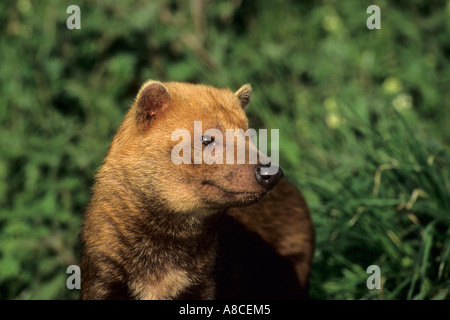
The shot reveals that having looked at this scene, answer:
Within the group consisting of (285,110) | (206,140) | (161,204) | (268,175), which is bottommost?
(161,204)

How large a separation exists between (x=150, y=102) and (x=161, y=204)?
0.50 m

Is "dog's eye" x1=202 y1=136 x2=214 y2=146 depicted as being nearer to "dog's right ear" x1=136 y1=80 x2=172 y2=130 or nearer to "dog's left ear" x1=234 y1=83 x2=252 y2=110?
"dog's right ear" x1=136 y1=80 x2=172 y2=130

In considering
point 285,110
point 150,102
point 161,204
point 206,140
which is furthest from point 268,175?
Answer: point 285,110

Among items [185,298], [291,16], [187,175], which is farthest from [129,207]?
[291,16]

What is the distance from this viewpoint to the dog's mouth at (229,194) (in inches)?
108

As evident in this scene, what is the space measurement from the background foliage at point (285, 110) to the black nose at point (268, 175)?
1.48 meters

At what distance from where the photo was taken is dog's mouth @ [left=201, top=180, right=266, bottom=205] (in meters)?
2.73

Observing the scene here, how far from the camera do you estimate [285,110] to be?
5.96m

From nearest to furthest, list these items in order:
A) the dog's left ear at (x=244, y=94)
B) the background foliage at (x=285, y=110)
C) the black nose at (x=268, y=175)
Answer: the black nose at (x=268, y=175), the dog's left ear at (x=244, y=94), the background foliage at (x=285, y=110)

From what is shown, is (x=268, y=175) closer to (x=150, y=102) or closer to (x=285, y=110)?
(x=150, y=102)

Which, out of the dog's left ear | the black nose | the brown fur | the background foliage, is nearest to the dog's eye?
the brown fur

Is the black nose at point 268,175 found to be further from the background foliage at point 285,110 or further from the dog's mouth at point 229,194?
the background foliage at point 285,110

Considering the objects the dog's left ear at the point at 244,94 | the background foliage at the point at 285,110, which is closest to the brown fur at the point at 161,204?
the dog's left ear at the point at 244,94
